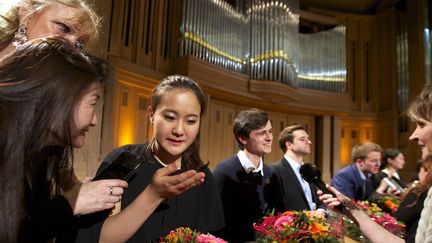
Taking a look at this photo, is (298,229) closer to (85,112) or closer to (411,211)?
(85,112)

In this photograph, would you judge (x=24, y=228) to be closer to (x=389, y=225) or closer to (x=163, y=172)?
(x=163, y=172)

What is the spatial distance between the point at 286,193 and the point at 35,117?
2.42m

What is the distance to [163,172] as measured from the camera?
3.84 feet

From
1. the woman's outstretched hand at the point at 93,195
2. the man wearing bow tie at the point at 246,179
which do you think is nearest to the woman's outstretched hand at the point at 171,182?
the woman's outstretched hand at the point at 93,195

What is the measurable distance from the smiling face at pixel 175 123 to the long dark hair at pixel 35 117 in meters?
0.61

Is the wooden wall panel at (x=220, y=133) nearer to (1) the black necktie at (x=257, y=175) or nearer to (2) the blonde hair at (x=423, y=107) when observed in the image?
(1) the black necktie at (x=257, y=175)

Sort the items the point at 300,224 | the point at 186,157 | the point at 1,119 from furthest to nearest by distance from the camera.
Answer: the point at 186,157, the point at 300,224, the point at 1,119

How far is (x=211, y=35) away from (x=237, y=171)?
412 centimetres

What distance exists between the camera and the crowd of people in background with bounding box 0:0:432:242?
84 cm

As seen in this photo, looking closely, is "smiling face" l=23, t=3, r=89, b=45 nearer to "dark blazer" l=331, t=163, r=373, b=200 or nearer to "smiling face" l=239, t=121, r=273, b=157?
"smiling face" l=239, t=121, r=273, b=157

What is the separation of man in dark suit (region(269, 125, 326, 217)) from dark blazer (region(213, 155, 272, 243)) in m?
0.17

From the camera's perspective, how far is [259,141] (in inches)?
113

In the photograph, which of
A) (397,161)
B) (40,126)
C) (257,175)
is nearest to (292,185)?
(257,175)

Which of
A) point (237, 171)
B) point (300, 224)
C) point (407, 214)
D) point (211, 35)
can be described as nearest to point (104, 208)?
point (300, 224)
